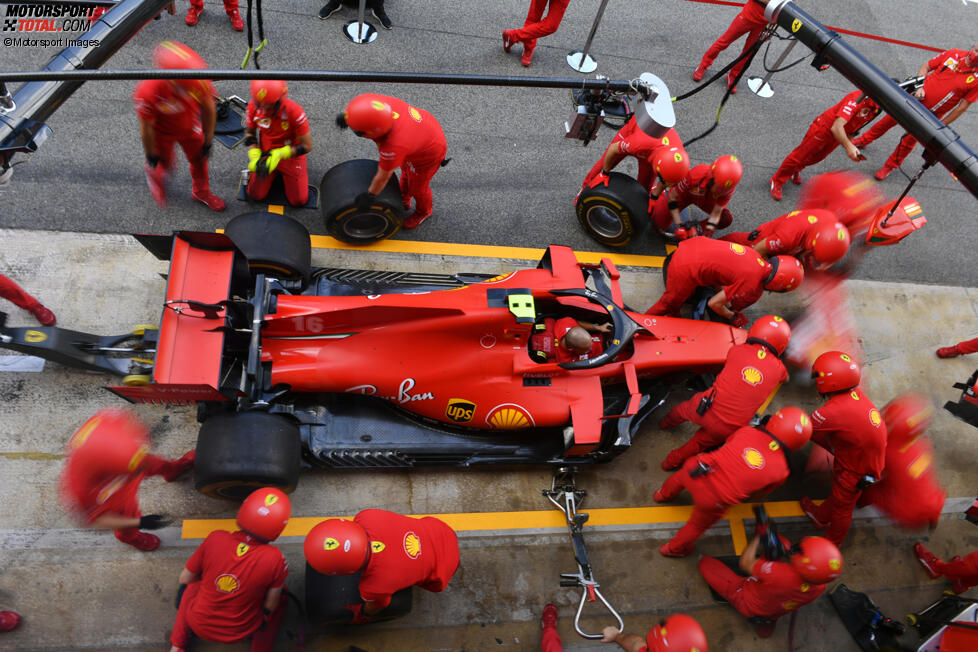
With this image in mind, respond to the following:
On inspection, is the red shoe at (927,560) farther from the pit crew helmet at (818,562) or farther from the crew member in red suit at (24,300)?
the crew member in red suit at (24,300)

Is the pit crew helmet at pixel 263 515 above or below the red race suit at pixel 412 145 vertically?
below

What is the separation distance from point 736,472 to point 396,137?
3.82 metres

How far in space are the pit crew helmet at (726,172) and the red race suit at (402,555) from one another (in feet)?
13.6

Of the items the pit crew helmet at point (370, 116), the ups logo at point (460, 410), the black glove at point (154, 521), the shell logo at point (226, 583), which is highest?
the pit crew helmet at point (370, 116)

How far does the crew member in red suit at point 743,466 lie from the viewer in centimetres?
434

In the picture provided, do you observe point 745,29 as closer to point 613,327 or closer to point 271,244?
point 613,327

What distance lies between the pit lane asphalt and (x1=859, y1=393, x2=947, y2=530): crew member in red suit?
2782 mm

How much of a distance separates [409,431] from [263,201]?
307 cm

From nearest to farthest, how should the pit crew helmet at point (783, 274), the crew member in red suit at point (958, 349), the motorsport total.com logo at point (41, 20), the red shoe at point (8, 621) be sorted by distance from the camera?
1. the red shoe at point (8, 621)
2. the pit crew helmet at point (783, 274)
3. the crew member in red suit at point (958, 349)
4. the motorsport total.com logo at point (41, 20)

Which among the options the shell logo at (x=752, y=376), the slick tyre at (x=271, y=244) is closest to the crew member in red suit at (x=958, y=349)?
the shell logo at (x=752, y=376)

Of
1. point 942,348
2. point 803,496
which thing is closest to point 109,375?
point 803,496

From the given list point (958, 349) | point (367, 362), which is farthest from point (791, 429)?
→ point (958, 349)

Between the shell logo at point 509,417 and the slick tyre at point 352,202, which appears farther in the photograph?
the slick tyre at point 352,202

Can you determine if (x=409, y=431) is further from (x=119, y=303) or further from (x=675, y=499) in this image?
(x=119, y=303)
